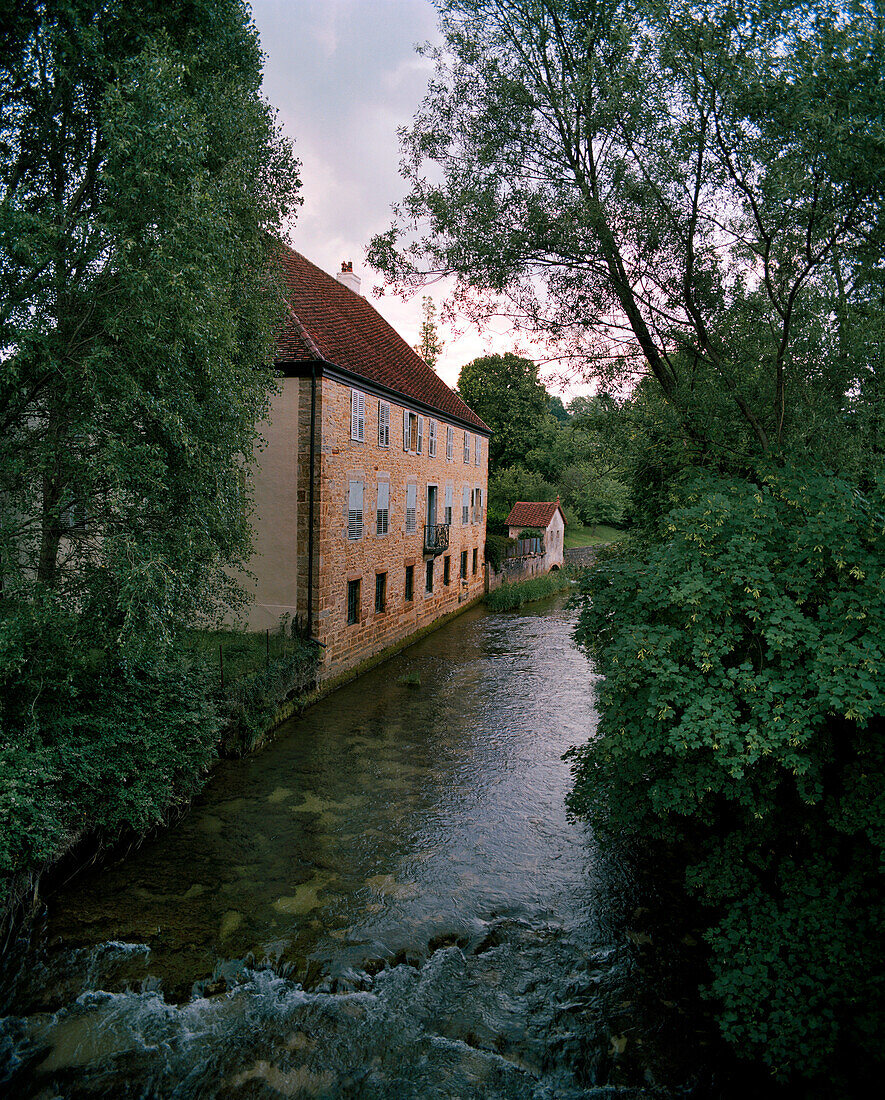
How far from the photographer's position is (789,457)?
6141mm

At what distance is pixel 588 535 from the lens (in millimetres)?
58219

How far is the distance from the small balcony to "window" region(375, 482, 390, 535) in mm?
3419

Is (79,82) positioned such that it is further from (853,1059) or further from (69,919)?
(853,1059)

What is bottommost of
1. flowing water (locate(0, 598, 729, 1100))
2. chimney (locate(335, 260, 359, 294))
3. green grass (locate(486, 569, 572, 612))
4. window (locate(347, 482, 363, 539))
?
flowing water (locate(0, 598, 729, 1100))

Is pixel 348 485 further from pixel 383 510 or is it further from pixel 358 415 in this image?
pixel 383 510

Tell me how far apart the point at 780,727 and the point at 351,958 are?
4.82 metres

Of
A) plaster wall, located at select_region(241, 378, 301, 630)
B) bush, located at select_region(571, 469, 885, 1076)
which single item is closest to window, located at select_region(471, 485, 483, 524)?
plaster wall, located at select_region(241, 378, 301, 630)

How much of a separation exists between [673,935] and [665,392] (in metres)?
6.35

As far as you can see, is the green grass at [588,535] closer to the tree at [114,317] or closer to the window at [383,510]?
the window at [383,510]

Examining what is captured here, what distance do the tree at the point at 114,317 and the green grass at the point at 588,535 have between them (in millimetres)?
41363

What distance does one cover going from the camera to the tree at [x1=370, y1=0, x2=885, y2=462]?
20.7 feet

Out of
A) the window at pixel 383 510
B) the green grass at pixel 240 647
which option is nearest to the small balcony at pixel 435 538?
the window at pixel 383 510

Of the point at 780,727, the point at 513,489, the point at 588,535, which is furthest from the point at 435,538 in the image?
the point at 588,535

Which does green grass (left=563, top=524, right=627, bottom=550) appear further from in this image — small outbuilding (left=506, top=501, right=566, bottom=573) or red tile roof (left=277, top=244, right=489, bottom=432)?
red tile roof (left=277, top=244, right=489, bottom=432)
